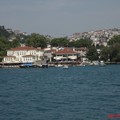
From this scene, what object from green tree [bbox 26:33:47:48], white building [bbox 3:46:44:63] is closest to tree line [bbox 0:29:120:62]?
green tree [bbox 26:33:47:48]

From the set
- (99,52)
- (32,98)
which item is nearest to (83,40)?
(99,52)

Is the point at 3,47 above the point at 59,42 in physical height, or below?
below

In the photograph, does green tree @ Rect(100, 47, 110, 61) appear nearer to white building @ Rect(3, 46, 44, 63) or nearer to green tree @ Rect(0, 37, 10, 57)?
white building @ Rect(3, 46, 44, 63)

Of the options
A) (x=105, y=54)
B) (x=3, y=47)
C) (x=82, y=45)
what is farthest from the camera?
(x=82, y=45)

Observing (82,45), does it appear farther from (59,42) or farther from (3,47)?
(3,47)


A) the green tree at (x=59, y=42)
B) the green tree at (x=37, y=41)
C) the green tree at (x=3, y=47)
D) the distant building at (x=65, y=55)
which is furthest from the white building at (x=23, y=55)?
the green tree at (x=59, y=42)

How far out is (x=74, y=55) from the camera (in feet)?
498

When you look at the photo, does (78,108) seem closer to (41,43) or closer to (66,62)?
(66,62)

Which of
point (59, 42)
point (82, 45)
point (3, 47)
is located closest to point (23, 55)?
point (3, 47)

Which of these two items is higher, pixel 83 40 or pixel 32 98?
pixel 83 40

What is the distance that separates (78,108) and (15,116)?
4136 mm

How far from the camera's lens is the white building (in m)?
142

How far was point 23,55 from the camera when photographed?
145m

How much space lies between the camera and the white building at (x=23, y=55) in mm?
142500
